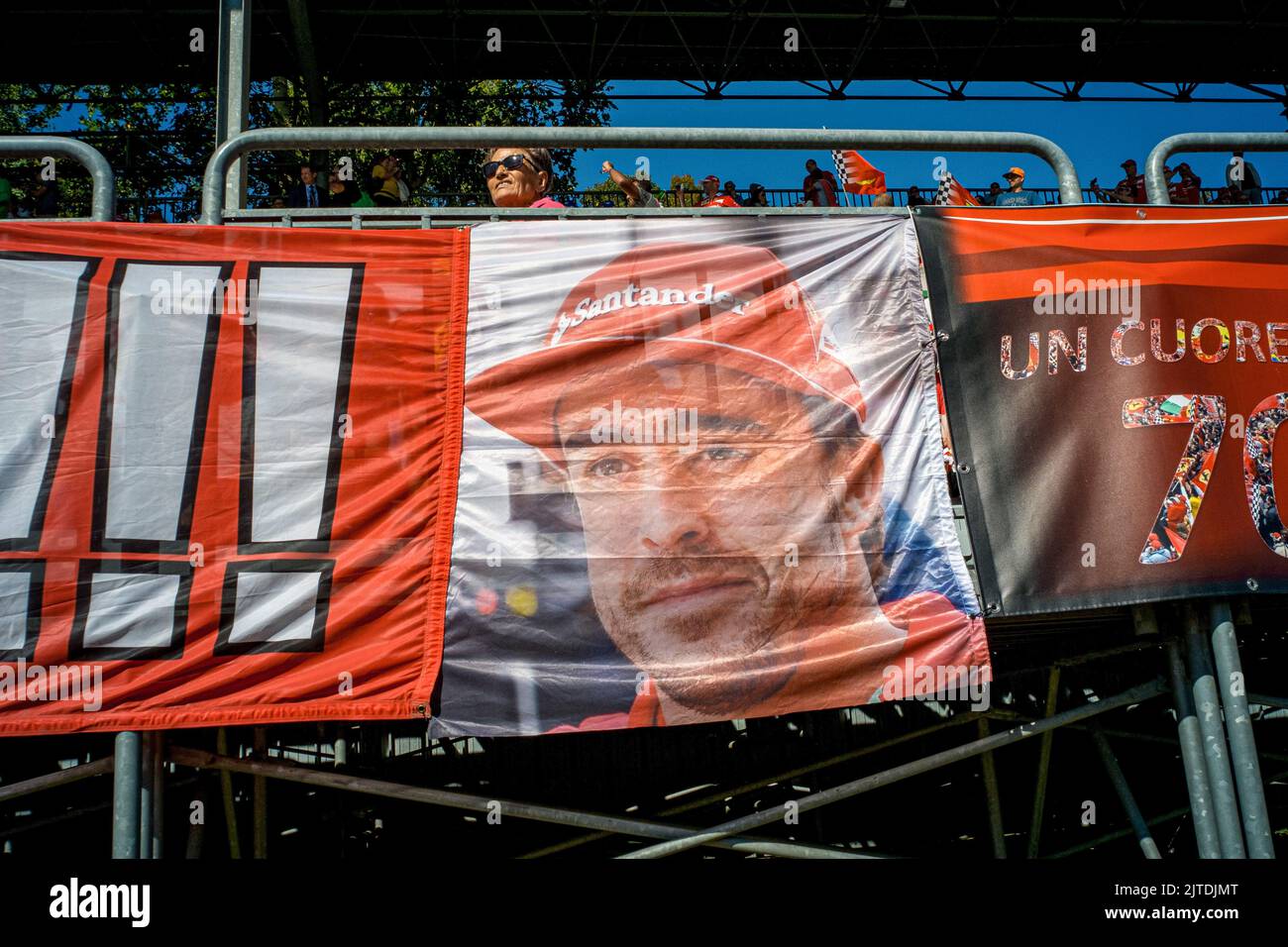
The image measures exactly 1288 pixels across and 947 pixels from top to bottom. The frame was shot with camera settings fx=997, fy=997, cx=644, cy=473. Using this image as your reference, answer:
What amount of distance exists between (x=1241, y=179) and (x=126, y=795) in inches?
583

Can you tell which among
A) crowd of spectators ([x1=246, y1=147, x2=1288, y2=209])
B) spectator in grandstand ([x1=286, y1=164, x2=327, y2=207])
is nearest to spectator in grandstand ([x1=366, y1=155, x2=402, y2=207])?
crowd of spectators ([x1=246, y1=147, x2=1288, y2=209])

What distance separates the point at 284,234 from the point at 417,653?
6.50 feet

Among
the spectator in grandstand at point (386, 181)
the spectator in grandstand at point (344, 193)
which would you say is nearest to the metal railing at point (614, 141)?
the spectator in grandstand at point (386, 181)

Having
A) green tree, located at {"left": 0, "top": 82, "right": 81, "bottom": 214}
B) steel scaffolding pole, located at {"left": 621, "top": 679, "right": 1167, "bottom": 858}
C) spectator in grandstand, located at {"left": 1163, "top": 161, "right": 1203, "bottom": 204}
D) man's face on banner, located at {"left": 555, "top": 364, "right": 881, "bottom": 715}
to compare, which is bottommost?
steel scaffolding pole, located at {"left": 621, "top": 679, "right": 1167, "bottom": 858}

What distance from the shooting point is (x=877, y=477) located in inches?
172

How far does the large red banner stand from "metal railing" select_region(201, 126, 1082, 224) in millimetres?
412

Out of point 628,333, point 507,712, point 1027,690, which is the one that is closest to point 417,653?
point 507,712

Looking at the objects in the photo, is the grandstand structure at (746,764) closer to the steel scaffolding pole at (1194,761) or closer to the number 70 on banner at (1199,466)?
the steel scaffolding pole at (1194,761)

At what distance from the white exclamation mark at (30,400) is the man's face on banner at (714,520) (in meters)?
2.09

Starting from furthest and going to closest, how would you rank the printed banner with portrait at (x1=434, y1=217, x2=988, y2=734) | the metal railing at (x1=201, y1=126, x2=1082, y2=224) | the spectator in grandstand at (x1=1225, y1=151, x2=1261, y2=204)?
1. the spectator in grandstand at (x1=1225, y1=151, x2=1261, y2=204)
2. the metal railing at (x1=201, y1=126, x2=1082, y2=224)
3. the printed banner with portrait at (x1=434, y1=217, x2=988, y2=734)

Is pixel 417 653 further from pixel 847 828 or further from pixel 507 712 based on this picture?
pixel 847 828

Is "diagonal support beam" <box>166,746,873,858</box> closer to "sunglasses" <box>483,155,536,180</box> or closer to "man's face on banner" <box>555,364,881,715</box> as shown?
"man's face on banner" <box>555,364,881,715</box>

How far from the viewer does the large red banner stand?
3.90 metres

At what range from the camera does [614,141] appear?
4688mm
